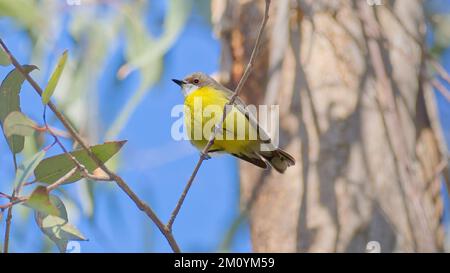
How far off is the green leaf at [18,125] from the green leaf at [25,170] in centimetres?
5

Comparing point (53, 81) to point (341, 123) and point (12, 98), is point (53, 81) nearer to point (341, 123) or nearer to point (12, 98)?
point (12, 98)

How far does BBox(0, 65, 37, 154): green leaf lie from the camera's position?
5.25ft

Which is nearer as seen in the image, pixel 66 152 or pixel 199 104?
pixel 66 152

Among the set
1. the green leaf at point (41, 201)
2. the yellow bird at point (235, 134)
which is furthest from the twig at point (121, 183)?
the yellow bird at point (235, 134)

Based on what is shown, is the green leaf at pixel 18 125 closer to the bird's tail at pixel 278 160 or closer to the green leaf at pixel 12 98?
the green leaf at pixel 12 98

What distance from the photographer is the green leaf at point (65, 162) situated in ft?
5.16

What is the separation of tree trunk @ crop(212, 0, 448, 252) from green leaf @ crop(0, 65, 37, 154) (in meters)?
1.26

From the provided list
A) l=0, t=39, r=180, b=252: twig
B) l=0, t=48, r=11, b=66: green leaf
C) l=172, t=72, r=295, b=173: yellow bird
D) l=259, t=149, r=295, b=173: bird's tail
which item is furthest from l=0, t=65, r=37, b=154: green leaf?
l=259, t=149, r=295, b=173: bird's tail

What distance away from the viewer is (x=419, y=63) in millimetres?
3289

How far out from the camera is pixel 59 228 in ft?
5.11

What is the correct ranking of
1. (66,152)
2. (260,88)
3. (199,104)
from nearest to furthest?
(66,152)
(199,104)
(260,88)

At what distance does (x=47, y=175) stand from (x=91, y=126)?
190cm
